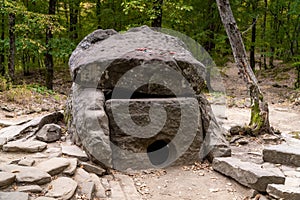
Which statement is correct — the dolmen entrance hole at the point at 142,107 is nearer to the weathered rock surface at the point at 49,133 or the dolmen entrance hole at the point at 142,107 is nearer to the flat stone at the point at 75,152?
the flat stone at the point at 75,152

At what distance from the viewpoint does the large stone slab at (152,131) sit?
432cm

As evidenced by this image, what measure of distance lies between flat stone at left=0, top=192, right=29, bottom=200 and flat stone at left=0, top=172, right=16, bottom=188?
0.60 feet

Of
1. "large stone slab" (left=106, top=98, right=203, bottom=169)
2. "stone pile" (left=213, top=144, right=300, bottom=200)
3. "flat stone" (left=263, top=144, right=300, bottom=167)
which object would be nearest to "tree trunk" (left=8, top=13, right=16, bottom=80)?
"large stone slab" (left=106, top=98, right=203, bottom=169)

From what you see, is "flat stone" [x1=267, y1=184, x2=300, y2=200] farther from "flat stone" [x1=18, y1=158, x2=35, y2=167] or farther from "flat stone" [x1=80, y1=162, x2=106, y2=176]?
"flat stone" [x1=18, y1=158, x2=35, y2=167]

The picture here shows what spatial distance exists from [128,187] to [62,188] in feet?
3.08

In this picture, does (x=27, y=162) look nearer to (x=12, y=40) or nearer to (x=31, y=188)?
(x=31, y=188)

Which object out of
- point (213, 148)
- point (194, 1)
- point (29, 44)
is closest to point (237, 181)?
point (213, 148)

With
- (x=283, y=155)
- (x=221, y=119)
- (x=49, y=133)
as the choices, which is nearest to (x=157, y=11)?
(x=221, y=119)

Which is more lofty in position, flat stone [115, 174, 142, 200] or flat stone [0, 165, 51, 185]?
flat stone [0, 165, 51, 185]

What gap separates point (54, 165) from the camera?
340cm

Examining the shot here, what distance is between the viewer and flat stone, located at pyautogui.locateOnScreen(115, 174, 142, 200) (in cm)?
344

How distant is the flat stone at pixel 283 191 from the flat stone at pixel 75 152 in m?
2.36

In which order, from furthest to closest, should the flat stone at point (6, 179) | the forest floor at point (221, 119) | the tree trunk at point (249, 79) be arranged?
1. the tree trunk at point (249, 79)
2. the forest floor at point (221, 119)
3. the flat stone at point (6, 179)

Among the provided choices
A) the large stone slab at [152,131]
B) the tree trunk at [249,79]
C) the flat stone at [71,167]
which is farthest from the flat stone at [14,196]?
the tree trunk at [249,79]
